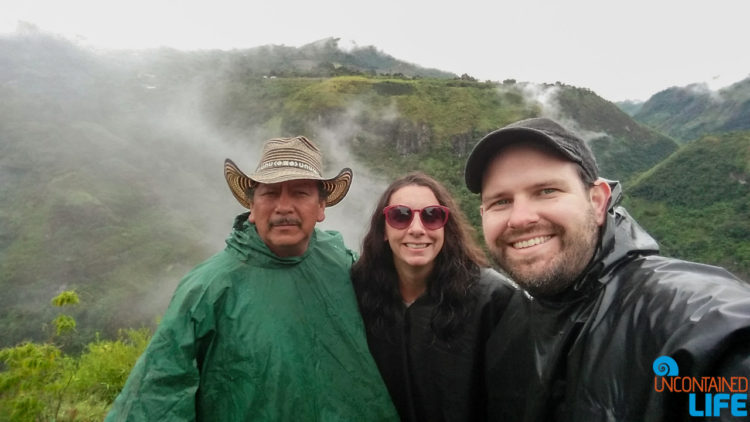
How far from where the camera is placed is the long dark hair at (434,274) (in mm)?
2758

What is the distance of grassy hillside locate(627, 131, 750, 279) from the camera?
53.3m

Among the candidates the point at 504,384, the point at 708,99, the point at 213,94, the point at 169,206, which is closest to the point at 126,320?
the point at 169,206

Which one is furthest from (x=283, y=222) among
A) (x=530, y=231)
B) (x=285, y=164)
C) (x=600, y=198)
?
(x=600, y=198)

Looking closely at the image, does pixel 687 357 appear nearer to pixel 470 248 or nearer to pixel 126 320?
pixel 470 248

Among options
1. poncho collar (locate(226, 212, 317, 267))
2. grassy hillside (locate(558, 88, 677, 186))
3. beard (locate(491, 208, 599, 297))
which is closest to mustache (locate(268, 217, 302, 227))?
poncho collar (locate(226, 212, 317, 267))

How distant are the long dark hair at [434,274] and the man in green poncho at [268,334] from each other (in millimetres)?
138

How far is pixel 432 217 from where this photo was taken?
2963mm

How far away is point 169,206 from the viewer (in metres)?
64.5

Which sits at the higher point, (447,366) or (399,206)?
(399,206)

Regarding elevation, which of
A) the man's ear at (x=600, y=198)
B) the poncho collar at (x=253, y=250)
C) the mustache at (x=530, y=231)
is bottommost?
the poncho collar at (x=253, y=250)

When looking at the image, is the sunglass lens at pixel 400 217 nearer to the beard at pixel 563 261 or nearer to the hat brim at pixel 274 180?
the hat brim at pixel 274 180

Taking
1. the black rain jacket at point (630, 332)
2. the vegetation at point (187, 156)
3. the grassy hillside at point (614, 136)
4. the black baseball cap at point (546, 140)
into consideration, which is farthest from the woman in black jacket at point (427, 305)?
the grassy hillside at point (614, 136)

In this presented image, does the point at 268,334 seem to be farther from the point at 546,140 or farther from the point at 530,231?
the point at 546,140

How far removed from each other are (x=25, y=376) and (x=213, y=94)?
103592 millimetres
